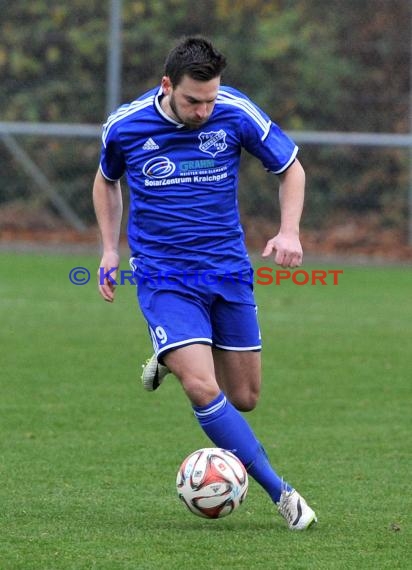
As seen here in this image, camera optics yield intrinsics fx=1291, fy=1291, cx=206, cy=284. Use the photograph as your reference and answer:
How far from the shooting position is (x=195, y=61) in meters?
5.02

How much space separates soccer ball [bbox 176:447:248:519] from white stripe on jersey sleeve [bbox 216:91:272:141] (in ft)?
4.49

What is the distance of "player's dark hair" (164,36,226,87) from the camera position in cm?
502

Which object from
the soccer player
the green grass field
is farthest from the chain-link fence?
the soccer player

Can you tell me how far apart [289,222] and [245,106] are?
552 mm

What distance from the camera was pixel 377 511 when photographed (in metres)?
5.30

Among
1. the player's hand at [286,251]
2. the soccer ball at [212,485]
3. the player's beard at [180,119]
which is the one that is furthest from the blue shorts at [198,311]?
the player's beard at [180,119]

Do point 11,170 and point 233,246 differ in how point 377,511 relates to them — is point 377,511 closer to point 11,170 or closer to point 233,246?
point 233,246

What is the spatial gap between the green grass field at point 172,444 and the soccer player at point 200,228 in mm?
429

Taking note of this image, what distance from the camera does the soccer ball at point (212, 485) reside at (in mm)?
4895

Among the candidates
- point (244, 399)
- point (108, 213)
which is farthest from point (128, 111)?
point (244, 399)

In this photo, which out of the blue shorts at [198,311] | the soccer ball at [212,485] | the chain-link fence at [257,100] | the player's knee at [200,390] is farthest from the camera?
the chain-link fence at [257,100]

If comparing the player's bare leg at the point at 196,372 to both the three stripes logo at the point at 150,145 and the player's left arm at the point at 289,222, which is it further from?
the three stripes logo at the point at 150,145

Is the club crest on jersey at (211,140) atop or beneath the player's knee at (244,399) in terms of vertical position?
atop

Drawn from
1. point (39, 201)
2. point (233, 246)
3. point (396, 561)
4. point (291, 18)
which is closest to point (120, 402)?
point (233, 246)
